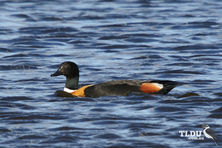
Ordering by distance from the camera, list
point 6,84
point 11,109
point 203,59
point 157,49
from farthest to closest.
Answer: point 157,49
point 203,59
point 6,84
point 11,109

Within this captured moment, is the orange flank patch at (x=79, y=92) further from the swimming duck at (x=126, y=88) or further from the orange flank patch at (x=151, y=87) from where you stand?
the orange flank patch at (x=151, y=87)

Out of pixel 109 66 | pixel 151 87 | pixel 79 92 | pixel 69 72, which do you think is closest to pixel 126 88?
pixel 151 87

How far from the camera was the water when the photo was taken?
12.6m

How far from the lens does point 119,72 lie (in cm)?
1872

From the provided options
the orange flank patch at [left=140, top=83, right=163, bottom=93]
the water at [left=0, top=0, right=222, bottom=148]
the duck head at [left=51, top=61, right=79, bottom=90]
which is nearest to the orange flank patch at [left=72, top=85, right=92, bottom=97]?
the duck head at [left=51, top=61, right=79, bottom=90]

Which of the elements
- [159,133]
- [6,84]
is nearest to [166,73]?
[6,84]

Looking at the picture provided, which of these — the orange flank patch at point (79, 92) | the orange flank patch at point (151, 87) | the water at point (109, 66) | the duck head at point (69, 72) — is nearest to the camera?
the water at point (109, 66)

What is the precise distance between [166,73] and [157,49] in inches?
156

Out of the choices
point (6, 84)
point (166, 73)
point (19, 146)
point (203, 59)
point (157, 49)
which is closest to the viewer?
point (19, 146)

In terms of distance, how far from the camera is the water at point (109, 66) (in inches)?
495

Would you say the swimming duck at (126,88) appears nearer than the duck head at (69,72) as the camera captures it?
Yes

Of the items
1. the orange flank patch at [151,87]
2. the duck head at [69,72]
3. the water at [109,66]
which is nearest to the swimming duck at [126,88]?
the orange flank patch at [151,87]

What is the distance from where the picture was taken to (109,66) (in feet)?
64.6

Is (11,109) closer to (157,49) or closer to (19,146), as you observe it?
(19,146)
